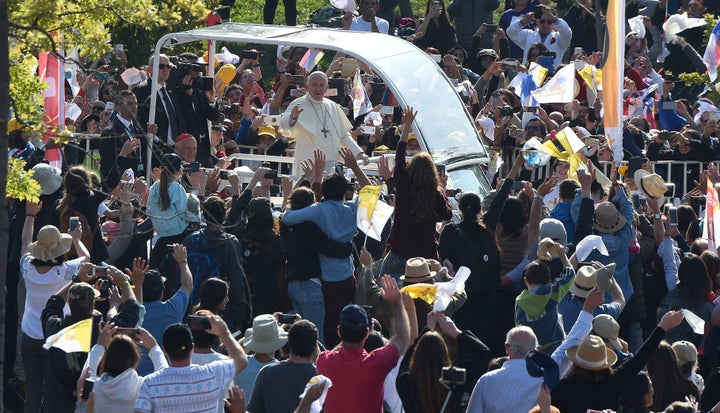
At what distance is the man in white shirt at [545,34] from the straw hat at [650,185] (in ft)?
31.1

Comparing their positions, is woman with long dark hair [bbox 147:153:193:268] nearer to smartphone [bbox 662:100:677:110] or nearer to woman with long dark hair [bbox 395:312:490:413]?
woman with long dark hair [bbox 395:312:490:413]

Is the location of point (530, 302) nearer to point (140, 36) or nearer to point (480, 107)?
point (480, 107)

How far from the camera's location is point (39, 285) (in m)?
10.7

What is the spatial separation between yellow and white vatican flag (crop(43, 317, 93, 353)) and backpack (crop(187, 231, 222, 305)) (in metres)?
2.27

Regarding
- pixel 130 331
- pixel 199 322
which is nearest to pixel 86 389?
pixel 130 331

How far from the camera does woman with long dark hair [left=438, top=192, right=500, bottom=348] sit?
11.4 meters

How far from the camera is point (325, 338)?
38.5ft

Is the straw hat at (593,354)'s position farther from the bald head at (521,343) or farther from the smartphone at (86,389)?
the smartphone at (86,389)

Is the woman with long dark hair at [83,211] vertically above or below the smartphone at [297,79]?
above

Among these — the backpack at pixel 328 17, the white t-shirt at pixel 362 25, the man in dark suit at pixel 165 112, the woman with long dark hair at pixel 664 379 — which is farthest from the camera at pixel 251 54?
the woman with long dark hair at pixel 664 379

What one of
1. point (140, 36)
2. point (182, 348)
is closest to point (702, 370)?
point (182, 348)

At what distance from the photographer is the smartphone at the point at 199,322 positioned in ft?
Result: 28.5

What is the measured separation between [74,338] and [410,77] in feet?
24.9

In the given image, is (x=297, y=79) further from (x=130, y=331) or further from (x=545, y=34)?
(x=130, y=331)
